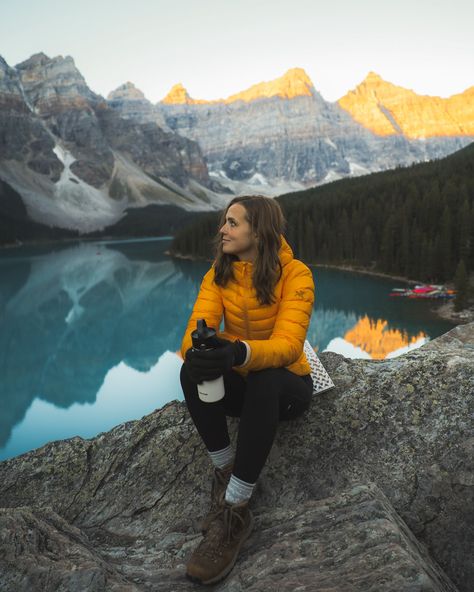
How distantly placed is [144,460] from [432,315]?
40.8 metres

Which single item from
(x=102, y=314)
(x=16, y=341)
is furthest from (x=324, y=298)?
(x=16, y=341)

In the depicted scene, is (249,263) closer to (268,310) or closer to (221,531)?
(268,310)

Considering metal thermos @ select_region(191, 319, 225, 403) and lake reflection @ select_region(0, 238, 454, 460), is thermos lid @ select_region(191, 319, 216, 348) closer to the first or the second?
metal thermos @ select_region(191, 319, 225, 403)

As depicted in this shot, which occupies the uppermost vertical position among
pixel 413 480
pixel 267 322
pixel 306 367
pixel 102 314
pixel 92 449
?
pixel 267 322

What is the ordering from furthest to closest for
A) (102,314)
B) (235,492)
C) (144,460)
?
(102,314)
(144,460)
(235,492)

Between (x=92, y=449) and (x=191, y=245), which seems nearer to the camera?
(x=92, y=449)

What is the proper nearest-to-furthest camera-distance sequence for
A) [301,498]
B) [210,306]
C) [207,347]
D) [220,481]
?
[207,347] → [220,481] → [301,498] → [210,306]

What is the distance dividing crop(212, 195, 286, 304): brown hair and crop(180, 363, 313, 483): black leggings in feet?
2.71

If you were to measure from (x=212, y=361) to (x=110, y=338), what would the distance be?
132ft

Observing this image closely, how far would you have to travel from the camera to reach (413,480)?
3826 millimetres

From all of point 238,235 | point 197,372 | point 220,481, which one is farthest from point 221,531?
point 238,235

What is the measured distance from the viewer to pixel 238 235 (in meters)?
4.30

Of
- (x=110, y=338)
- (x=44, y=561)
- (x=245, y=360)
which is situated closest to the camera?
(x=44, y=561)

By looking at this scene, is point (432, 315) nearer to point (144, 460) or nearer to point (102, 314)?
point (102, 314)
